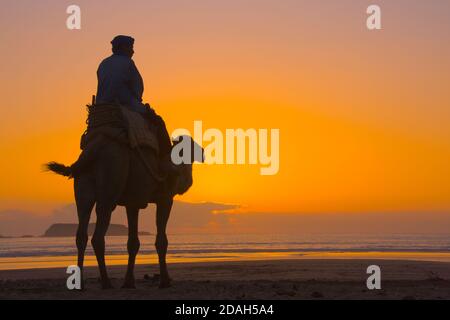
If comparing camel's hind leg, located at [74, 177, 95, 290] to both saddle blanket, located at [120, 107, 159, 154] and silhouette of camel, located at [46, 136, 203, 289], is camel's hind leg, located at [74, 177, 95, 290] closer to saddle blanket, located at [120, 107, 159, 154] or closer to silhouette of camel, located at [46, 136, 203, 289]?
silhouette of camel, located at [46, 136, 203, 289]

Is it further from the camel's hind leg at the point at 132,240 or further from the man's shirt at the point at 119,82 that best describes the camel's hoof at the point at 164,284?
the man's shirt at the point at 119,82

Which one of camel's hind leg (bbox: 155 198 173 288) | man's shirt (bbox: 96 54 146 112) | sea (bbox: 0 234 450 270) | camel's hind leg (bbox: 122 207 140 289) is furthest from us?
sea (bbox: 0 234 450 270)

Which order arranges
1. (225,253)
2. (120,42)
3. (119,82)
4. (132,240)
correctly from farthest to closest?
(225,253)
(132,240)
(120,42)
(119,82)

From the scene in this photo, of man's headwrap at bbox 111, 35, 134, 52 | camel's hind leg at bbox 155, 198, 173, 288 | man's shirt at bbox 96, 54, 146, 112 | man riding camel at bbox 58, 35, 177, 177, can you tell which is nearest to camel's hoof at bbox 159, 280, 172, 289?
Result: camel's hind leg at bbox 155, 198, 173, 288

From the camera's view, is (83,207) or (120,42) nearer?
(83,207)

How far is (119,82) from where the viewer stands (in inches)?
621

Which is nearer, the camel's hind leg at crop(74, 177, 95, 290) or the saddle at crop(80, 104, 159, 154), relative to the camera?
the camel's hind leg at crop(74, 177, 95, 290)

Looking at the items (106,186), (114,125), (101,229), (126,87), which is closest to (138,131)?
(114,125)

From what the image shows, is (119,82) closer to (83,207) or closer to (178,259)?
(83,207)

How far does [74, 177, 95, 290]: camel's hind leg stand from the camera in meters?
14.9

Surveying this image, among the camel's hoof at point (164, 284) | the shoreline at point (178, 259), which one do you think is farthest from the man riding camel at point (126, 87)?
the shoreline at point (178, 259)

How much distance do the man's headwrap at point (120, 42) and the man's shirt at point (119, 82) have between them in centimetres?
23

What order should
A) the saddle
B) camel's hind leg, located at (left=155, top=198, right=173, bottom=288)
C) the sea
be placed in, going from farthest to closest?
the sea → camel's hind leg, located at (left=155, top=198, right=173, bottom=288) → the saddle

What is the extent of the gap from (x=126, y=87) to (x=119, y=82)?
0.18 metres
